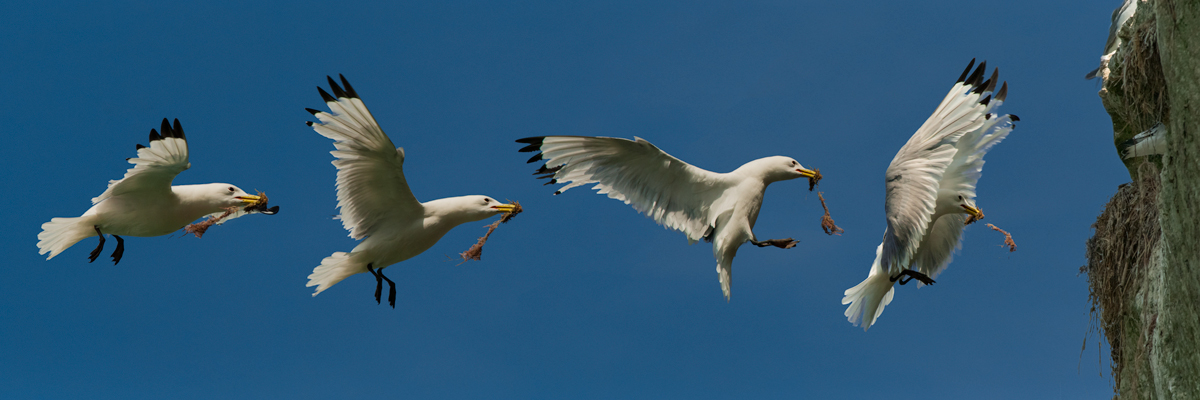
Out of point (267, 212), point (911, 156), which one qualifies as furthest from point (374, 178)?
point (911, 156)

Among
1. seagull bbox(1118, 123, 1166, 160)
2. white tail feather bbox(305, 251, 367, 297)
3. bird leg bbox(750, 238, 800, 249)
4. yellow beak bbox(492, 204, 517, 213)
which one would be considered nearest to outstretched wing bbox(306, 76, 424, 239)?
white tail feather bbox(305, 251, 367, 297)

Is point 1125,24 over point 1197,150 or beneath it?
over

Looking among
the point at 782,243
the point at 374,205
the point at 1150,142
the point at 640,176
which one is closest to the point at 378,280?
the point at 374,205

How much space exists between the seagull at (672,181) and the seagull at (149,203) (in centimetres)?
342

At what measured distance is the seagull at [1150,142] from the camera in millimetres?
7867

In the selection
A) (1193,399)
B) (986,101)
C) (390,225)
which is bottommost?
(1193,399)

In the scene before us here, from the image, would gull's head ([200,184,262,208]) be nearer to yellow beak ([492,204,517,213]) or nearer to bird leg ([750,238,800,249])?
yellow beak ([492,204,517,213])

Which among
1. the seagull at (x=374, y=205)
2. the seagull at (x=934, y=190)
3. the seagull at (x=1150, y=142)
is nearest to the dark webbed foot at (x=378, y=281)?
the seagull at (x=374, y=205)

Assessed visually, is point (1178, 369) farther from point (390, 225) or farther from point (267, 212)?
point (267, 212)

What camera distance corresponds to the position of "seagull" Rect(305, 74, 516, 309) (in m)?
8.88

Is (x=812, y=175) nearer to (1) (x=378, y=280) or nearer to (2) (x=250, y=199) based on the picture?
(1) (x=378, y=280)

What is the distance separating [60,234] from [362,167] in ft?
11.5

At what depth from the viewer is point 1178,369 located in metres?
7.46

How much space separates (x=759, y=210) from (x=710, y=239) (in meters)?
0.61
